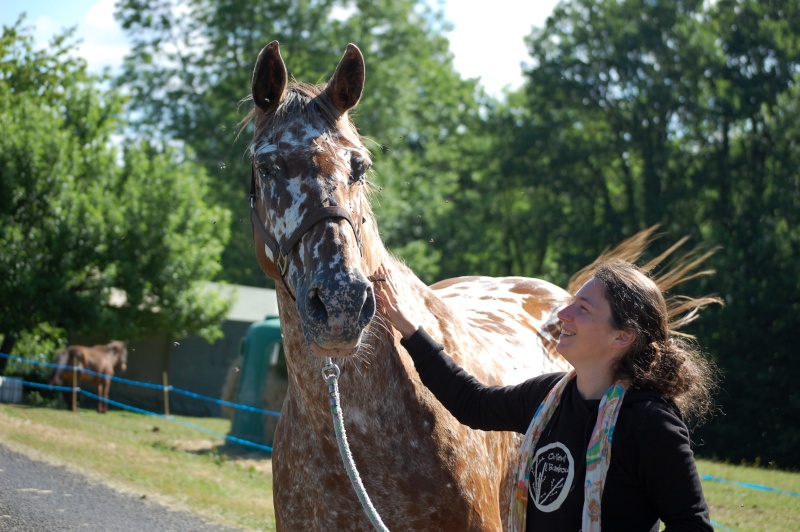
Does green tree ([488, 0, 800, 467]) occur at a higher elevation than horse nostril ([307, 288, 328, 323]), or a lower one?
higher

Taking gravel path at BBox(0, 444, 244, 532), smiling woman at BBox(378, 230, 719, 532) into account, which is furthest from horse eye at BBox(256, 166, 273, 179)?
gravel path at BBox(0, 444, 244, 532)

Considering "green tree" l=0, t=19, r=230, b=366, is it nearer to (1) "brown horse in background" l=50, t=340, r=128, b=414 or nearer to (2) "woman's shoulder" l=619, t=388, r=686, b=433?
(1) "brown horse in background" l=50, t=340, r=128, b=414

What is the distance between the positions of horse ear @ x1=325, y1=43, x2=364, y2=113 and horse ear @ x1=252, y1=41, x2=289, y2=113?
183mm

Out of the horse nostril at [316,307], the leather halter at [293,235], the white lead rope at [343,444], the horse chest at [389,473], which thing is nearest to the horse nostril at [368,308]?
the horse nostril at [316,307]

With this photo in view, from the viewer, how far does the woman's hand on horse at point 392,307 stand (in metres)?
2.92

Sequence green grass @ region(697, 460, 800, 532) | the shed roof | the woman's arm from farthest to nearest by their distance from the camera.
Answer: the shed roof < green grass @ region(697, 460, 800, 532) < the woman's arm

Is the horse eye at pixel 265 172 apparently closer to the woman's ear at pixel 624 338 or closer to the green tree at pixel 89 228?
the woman's ear at pixel 624 338

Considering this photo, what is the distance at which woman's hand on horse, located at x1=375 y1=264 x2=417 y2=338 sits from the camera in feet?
9.58

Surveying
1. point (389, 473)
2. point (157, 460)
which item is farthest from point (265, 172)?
point (157, 460)

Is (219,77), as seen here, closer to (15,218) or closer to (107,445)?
(15,218)

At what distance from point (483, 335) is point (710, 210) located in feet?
66.6

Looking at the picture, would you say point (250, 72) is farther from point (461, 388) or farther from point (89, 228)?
point (461, 388)

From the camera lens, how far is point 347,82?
3090mm

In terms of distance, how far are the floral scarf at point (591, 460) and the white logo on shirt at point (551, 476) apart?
3cm
